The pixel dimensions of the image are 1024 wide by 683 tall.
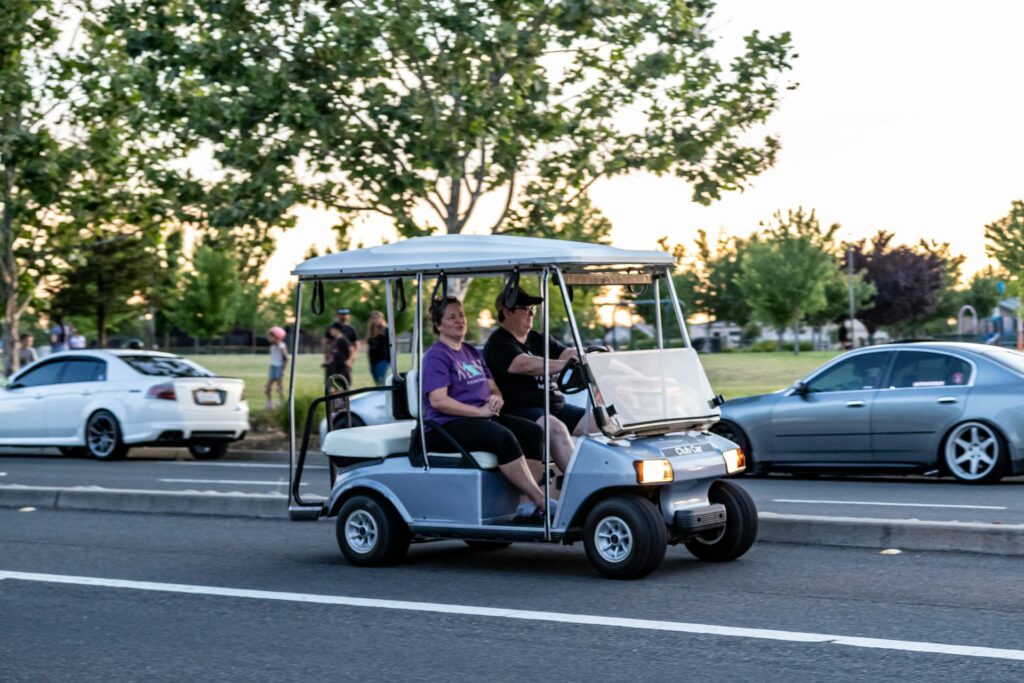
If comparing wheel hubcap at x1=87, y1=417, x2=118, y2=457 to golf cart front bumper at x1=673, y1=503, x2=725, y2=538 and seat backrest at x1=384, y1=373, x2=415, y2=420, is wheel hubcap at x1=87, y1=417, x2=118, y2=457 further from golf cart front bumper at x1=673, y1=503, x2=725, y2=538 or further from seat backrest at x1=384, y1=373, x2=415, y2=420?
golf cart front bumper at x1=673, y1=503, x2=725, y2=538

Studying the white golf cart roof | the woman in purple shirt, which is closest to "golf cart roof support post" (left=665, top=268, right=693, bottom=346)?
the white golf cart roof

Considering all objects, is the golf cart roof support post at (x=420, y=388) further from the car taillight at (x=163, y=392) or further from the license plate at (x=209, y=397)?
the license plate at (x=209, y=397)

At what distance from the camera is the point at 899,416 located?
15.2 meters

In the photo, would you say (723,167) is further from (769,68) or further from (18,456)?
(18,456)

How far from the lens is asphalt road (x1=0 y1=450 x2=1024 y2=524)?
1262cm

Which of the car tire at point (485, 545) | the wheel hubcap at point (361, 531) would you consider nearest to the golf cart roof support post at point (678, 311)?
the car tire at point (485, 545)

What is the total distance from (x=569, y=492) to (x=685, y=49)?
42.8ft

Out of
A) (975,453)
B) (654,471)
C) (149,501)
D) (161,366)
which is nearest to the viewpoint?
(654,471)

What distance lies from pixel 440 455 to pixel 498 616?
1.91 m

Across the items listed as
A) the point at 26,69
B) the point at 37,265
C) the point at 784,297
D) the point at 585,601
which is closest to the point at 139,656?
the point at 585,601

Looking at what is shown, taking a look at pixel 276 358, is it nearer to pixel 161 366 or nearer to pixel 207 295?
pixel 161 366

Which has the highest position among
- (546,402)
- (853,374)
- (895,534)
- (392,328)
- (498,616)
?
(392,328)

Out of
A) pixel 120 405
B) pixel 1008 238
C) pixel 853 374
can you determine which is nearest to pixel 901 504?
pixel 853 374

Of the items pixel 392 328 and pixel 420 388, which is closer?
pixel 420 388
